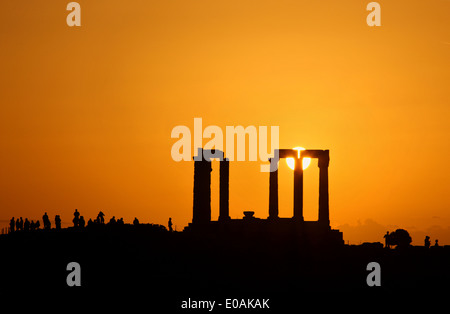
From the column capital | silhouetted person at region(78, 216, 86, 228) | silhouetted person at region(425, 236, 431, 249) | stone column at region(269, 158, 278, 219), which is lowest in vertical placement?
silhouetted person at region(425, 236, 431, 249)

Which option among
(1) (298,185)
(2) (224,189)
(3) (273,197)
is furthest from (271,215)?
(2) (224,189)

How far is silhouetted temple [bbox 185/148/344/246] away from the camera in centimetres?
9300

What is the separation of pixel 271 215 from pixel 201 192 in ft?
19.4

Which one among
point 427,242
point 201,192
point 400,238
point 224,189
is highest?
point 224,189

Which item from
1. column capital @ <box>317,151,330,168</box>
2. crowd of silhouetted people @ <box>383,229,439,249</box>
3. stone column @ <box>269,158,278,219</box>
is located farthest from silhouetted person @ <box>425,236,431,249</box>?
stone column @ <box>269,158,278,219</box>

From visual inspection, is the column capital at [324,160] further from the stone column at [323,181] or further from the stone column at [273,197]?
the stone column at [273,197]

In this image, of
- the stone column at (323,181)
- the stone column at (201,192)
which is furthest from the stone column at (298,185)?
the stone column at (201,192)

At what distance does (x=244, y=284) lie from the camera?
3155 inches

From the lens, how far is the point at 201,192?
9588 cm

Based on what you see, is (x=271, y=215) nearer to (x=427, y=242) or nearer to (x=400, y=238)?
(x=400, y=238)

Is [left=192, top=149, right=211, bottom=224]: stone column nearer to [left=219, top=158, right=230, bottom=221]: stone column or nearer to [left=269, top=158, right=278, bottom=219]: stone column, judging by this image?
[left=219, top=158, right=230, bottom=221]: stone column

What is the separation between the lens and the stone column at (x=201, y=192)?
95.7 m
